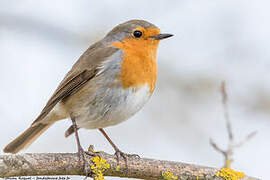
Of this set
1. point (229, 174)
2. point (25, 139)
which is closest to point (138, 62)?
point (229, 174)

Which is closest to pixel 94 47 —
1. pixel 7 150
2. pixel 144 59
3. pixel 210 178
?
pixel 144 59

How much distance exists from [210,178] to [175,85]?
8.22 ft

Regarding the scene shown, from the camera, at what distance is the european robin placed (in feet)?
14.3

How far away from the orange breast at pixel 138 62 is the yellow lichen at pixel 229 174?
1170mm

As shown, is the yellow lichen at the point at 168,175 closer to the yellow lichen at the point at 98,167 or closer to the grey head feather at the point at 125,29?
the yellow lichen at the point at 98,167

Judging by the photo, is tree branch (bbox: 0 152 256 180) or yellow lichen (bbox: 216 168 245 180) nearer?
tree branch (bbox: 0 152 256 180)

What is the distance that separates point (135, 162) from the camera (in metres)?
3.99

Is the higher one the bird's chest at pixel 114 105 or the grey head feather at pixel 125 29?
the grey head feather at pixel 125 29

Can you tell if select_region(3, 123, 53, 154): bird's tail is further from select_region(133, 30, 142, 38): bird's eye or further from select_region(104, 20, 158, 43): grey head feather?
select_region(133, 30, 142, 38): bird's eye

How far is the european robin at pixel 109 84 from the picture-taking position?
14.3 ft

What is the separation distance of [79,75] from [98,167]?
127 centimetres

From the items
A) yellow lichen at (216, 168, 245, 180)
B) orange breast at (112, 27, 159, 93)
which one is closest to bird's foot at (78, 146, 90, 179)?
orange breast at (112, 27, 159, 93)

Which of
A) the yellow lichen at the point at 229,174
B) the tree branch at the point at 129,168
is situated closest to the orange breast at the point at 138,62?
the tree branch at the point at 129,168

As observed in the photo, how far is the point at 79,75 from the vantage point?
4.72 metres
